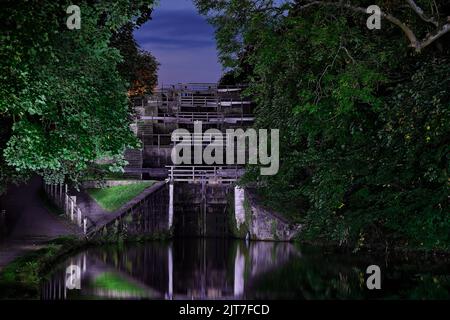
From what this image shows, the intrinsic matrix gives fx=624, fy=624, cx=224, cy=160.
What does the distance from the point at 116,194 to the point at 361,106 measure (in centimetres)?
1930

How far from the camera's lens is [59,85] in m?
14.8

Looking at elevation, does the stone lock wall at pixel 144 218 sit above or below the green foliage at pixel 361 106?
below

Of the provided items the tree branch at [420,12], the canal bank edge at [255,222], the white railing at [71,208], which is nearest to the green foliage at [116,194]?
the white railing at [71,208]

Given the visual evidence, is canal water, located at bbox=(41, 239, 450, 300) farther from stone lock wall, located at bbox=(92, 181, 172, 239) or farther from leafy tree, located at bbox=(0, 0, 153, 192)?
leafy tree, located at bbox=(0, 0, 153, 192)

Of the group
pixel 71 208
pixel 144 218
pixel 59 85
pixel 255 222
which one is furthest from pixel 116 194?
pixel 59 85

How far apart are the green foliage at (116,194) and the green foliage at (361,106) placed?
14.6m

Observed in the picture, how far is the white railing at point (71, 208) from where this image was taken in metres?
28.7

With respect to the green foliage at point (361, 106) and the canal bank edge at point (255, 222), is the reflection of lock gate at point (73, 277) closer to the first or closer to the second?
the green foliage at point (361, 106)

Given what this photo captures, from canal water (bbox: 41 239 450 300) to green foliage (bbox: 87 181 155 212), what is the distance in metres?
3.53

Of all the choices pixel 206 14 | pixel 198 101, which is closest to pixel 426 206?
pixel 206 14

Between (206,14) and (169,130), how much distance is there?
101ft

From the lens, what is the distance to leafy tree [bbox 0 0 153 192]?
13.0 m

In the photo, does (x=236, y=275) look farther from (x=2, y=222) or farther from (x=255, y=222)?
(x=2, y=222)
